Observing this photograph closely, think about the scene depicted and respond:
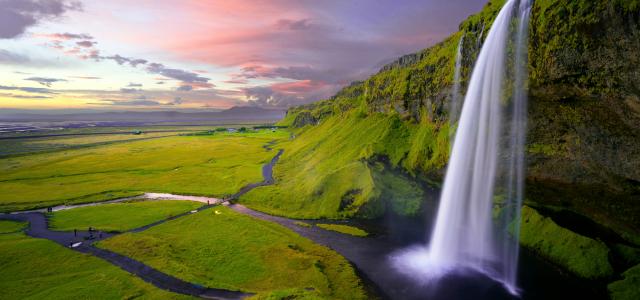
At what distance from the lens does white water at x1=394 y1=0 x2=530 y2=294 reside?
56.9 m

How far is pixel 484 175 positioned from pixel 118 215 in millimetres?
86852

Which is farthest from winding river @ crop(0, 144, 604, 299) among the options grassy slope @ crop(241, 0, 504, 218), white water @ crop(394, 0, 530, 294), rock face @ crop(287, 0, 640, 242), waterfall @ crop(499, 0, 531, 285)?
rock face @ crop(287, 0, 640, 242)

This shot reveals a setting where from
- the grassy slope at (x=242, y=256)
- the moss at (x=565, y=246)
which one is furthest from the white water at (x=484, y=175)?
the grassy slope at (x=242, y=256)

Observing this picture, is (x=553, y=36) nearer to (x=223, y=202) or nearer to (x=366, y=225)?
(x=366, y=225)

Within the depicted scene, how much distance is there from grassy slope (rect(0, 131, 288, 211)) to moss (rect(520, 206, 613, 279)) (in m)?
82.4

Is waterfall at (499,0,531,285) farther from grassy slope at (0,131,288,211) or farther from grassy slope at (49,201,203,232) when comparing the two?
grassy slope at (0,131,288,211)

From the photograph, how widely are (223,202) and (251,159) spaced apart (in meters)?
77.2

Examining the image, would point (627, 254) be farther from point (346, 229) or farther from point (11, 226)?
point (11, 226)

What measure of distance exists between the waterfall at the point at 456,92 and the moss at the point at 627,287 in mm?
48704

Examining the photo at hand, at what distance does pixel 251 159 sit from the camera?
17338 cm

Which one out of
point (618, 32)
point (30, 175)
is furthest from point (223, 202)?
point (30, 175)

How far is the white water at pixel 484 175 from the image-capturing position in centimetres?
5688

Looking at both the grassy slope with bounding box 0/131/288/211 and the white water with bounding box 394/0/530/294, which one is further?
the grassy slope with bounding box 0/131/288/211

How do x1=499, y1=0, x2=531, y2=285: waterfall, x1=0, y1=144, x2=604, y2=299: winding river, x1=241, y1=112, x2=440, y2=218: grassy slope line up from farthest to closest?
x1=241, y1=112, x2=440, y2=218: grassy slope < x1=499, y1=0, x2=531, y2=285: waterfall < x1=0, y1=144, x2=604, y2=299: winding river
